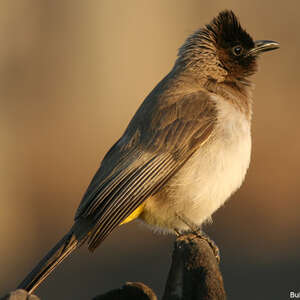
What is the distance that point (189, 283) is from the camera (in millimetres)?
4039

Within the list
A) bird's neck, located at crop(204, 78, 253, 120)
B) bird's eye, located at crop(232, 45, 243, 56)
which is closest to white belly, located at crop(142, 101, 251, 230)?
bird's neck, located at crop(204, 78, 253, 120)

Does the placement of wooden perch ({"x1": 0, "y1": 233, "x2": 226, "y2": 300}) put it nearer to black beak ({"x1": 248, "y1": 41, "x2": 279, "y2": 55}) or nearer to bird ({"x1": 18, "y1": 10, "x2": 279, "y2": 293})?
bird ({"x1": 18, "y1": 10, "x2": 279, "y2": 293})

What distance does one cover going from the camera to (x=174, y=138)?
5.70 m

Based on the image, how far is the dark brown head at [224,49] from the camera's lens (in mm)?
6176

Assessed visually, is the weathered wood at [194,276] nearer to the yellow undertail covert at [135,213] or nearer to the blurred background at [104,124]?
the yellow undertail covert at [135,213]

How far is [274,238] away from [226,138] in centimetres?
543

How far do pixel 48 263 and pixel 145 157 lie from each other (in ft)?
3.68

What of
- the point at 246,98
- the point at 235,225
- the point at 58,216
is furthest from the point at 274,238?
the point at 246,98

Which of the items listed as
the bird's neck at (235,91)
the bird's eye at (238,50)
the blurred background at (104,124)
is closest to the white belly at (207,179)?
the bird's neck at (235,91)

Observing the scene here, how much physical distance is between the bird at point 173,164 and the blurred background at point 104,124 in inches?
161

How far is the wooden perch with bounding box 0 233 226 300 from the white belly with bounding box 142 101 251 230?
125 cm

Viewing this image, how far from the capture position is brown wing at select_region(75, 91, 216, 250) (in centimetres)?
523

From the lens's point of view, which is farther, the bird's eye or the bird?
the bird's eye

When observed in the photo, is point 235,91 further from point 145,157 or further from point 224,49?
point 145,157
